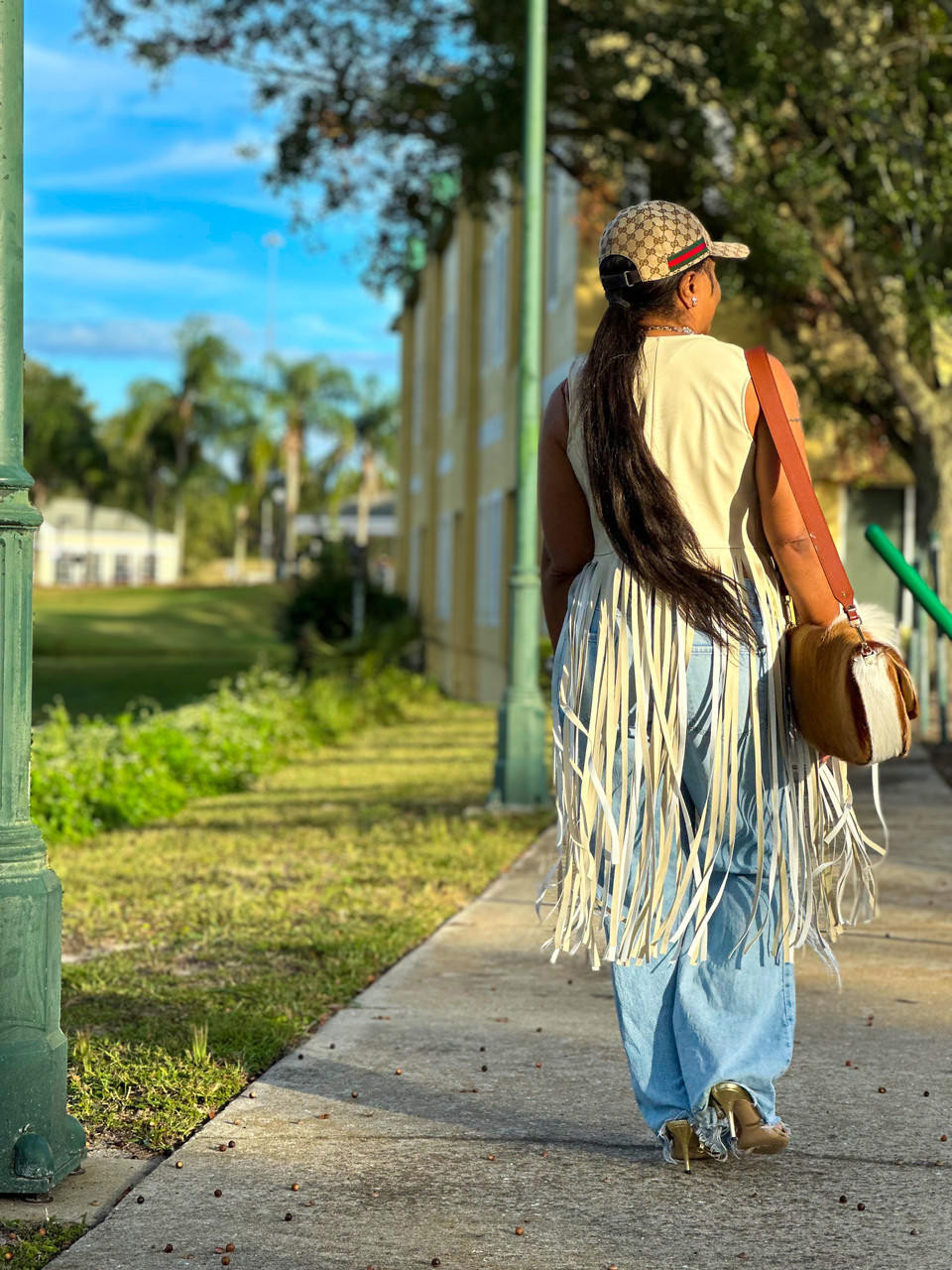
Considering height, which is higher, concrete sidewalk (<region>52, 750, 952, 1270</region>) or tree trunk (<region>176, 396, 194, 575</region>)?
tree trunk (<region>176, 396, 194, 575</region>)

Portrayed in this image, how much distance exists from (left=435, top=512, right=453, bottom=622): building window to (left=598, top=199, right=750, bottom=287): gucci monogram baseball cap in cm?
2422

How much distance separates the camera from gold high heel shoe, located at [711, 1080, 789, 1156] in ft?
11.6

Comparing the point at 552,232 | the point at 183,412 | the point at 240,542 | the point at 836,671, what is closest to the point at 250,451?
the point at 183,412

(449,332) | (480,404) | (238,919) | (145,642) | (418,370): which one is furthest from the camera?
(145,642)

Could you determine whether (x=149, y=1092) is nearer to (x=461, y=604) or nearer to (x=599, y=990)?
(x=599, y=990)

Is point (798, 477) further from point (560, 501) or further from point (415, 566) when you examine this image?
point (415, 566)

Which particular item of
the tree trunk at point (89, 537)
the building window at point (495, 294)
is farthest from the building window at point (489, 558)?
the tree trunk at point (89, 537)

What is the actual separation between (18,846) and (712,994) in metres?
1.56

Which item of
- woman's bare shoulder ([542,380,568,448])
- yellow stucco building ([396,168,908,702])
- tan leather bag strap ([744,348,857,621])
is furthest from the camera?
yellow stucco building ([396,168,908,702])

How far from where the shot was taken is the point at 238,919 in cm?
673

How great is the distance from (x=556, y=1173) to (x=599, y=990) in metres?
1.81

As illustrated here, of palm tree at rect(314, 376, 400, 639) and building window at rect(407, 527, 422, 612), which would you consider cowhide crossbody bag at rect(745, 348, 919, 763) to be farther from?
palm tree at rect(314, 376, 400, 639)

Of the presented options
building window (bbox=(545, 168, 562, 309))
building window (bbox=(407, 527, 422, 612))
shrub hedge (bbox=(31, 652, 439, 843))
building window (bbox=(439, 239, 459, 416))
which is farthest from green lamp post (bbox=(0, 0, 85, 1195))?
building window (bbox=(407, 527, 422, 612))

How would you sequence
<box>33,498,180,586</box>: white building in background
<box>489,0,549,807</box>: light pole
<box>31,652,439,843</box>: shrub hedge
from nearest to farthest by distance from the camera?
1. <box>489,0,549,807</box>: light pole
2. <box>31,652,439,843</box>: shrub hedge
3. <box>33,498,180,586</box>: white building in background
